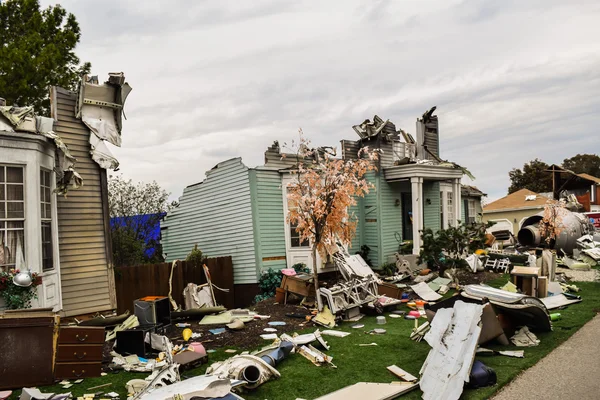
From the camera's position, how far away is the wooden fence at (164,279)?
39.1 ft

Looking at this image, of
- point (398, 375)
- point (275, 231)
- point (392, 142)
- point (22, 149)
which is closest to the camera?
point (398, 375)

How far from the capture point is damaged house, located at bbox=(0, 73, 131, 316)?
868cm

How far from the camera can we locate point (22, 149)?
8711 millimetres

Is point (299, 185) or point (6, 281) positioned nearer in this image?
point (6, 281)

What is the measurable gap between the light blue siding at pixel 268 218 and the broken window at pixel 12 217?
22.8 ft

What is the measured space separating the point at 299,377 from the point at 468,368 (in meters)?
2.46

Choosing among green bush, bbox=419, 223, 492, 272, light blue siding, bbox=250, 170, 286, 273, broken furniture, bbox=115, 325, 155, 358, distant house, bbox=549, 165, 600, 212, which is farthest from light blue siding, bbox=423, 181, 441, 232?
distant house, bbox=549, 165, 600, 212

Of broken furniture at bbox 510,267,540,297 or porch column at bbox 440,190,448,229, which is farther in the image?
porch column at bbox 440,190,448,229

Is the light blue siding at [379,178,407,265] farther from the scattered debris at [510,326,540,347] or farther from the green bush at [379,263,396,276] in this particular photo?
the scattered debris at [510,326,540,347]

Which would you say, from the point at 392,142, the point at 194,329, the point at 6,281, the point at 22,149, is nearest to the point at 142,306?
the point at 194,329

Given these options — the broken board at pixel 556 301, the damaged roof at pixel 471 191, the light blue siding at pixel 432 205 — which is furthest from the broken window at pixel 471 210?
Answer: the broken board at pixel 556 301

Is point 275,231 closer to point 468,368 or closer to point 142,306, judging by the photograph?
point 142,306

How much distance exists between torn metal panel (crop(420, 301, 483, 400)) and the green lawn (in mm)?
260

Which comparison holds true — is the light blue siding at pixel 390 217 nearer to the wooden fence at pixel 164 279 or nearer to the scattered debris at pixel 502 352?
the wooden fence at pixel 164 279
